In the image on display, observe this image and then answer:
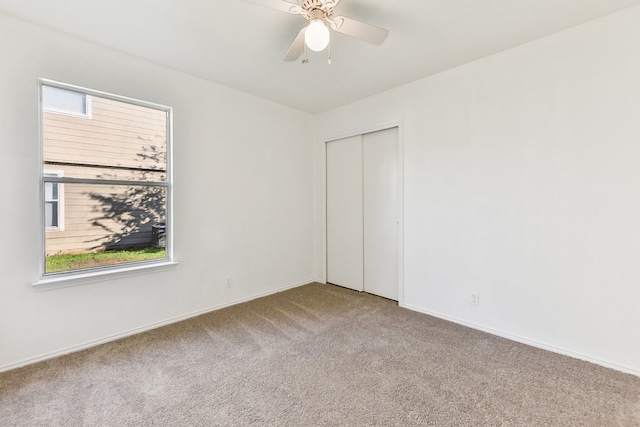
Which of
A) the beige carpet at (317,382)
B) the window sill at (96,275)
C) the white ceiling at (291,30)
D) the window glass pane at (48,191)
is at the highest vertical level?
the white ceiling at (291,30)

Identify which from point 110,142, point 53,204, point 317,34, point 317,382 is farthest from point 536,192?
point 53,204

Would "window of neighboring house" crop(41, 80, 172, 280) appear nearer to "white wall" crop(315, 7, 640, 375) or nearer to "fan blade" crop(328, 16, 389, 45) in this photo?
"fan blade" crop(328, 16, 389, 45)

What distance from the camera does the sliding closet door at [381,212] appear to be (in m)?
3.41

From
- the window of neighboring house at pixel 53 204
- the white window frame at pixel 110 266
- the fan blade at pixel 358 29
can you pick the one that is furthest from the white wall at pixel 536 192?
the window of neighboring house at pixel 53 204

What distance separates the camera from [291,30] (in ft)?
7.03

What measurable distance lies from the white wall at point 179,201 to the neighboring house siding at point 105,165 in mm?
145

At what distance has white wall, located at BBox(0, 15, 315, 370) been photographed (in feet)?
6.74

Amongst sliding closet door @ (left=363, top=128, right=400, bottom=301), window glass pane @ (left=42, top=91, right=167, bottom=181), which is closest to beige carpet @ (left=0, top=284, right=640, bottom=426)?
sliding closet door @ (left=363, top=128, right=400, bottom=301)

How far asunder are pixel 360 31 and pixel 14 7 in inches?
93.1

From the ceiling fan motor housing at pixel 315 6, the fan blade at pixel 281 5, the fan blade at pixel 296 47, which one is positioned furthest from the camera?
the fan blade at pixel 296 47

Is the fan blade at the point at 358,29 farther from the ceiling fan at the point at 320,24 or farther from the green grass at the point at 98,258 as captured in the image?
the green grass at the point at 98,258

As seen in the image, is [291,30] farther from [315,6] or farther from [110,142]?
[110,142]

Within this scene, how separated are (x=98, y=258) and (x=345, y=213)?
2.77 metres

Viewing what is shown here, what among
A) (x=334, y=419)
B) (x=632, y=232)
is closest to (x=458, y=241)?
(x=632, y=232)
